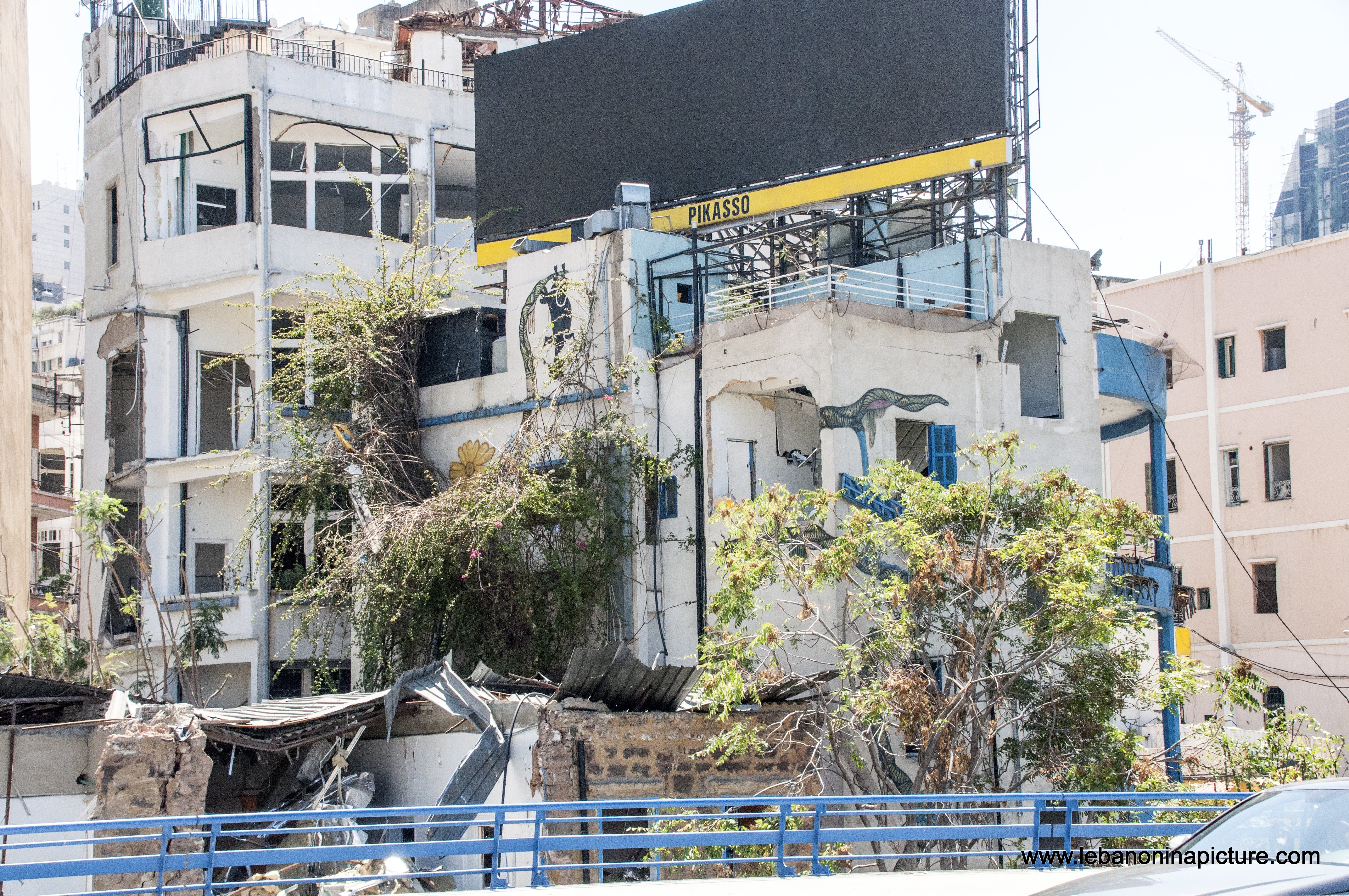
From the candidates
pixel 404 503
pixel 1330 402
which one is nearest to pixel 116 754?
pixel 404 503

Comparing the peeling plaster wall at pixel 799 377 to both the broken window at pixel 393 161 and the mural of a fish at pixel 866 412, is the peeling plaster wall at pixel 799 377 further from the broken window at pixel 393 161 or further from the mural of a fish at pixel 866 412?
the broken window at pixel 393 161

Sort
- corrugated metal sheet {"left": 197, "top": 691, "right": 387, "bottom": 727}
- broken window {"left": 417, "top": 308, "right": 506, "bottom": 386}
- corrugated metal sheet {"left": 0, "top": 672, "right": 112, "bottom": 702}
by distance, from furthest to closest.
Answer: broken window {"left": 417, "top": 308, "right": 506, "bottom": 386} < corrugated metal sheet {"left": 0, "top": 672, "right": 112, "bottom": 702} < corrugated metal sheet {"left": 197, "top": 691, "right": 387, "bottom": 727}

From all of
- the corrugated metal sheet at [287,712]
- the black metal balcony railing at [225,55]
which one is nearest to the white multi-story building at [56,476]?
the black metal balcony railing at [225,55]

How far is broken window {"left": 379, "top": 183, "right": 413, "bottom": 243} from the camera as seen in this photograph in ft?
100

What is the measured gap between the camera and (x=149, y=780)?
14.4 metres

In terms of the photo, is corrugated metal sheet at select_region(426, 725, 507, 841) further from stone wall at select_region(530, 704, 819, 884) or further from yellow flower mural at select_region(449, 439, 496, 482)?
yellow flower mural at select_region(449, 439, 496, 482)

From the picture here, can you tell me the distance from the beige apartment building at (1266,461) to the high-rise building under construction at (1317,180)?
138 ft

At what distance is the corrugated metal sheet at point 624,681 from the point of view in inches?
643

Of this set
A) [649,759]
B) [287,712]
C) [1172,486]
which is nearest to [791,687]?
[649,759]

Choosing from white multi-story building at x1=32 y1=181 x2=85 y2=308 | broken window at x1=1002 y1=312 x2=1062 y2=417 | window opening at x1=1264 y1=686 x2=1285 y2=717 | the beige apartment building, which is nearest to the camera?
broken window at x1=1002 y1=312 x2=1062 y2=417

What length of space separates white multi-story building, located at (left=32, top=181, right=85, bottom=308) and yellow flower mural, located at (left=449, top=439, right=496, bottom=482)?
338 feet

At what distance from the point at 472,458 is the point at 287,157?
10.4 meters

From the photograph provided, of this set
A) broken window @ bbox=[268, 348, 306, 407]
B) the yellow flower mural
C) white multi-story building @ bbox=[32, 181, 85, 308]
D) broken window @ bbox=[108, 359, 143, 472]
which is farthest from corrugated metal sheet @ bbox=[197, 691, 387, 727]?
white multi-story building @ bbox=[32, 181, 85, 308]

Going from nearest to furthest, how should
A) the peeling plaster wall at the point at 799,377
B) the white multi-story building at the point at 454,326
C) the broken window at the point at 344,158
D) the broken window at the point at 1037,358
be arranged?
1. the peeling plaster wall at the point at 799,377
2. the white multi-story building at the point at 454,326
3. the broken window at the point at 1037,358
4. the broken window at the point at 344,158
